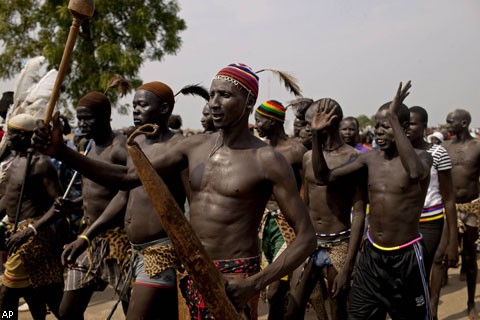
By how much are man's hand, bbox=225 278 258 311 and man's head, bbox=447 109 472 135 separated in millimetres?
5587

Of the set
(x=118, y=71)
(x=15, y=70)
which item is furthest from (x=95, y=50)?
(x=15, y=70)

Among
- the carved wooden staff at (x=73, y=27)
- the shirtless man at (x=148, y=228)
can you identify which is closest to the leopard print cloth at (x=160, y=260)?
the shirtless man at (x=148, y=228)

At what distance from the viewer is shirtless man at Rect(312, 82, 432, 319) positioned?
3.98 metres

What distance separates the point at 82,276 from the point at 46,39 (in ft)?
62.5

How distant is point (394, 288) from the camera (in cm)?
403

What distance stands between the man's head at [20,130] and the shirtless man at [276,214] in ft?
7.35

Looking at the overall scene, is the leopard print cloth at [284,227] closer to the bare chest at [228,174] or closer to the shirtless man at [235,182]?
the shirtless man at [235,182]

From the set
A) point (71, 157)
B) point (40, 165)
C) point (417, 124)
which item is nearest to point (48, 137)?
point (71, 157)

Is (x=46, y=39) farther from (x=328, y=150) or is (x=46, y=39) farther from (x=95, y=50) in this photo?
(x=328, y=150)

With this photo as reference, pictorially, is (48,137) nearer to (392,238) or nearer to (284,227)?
(392,238)

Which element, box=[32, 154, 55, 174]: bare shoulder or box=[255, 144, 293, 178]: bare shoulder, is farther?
box=[32, 154, 55, 174]: bare shoulder

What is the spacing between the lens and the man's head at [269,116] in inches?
218

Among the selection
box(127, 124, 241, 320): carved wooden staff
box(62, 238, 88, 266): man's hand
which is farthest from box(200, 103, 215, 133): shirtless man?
box(127, 124, 241, 320): carved wooden staff

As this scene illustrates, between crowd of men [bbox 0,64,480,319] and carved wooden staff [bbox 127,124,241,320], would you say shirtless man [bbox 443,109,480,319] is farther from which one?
carved wooden staff [bbox 127,124,241,320]
